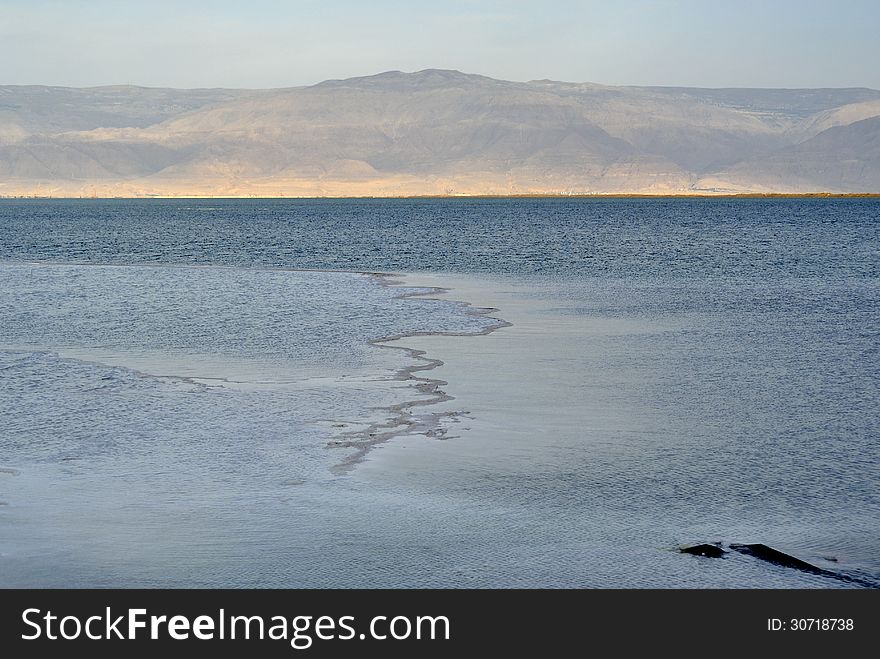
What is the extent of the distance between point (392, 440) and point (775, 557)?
5.30m

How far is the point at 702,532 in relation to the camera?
10297 mm

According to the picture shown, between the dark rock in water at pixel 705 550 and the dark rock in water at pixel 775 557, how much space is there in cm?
17

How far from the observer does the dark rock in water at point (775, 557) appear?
9328 millimetres

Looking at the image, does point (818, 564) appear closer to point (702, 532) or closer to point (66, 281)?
point (702, 532)

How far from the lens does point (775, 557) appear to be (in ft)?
31.3

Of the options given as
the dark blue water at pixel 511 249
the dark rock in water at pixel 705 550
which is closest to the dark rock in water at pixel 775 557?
the dark rock in water at pixel 705 550

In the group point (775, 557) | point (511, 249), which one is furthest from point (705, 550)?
point (511, 249)

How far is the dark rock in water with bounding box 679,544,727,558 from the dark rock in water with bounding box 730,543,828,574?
171mm

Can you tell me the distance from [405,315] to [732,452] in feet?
50.5

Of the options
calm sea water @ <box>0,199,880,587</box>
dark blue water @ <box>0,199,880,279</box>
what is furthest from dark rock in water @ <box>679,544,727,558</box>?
dark blue water @ <box>0,199,880,279</box>

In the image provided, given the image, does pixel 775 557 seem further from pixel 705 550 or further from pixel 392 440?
pixel 392 440
